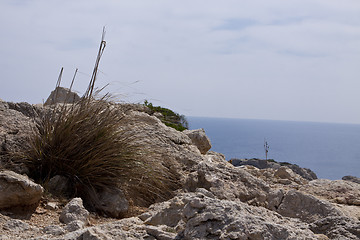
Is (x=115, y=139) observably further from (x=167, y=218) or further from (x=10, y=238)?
(x=10, y=238)

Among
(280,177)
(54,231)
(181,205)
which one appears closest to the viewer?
(54,231)

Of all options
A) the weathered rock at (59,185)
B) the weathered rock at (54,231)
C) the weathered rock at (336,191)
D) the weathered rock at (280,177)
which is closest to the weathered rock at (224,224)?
the weathered rock at (54,231)

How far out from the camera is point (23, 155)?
14.0ft

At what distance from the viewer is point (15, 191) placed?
11.6 feet

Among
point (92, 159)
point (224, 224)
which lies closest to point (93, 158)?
point (92, 159)

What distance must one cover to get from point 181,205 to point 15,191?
58.5 inches

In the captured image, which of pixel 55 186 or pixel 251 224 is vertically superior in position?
pixel 251 224

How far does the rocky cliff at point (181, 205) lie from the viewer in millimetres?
2502

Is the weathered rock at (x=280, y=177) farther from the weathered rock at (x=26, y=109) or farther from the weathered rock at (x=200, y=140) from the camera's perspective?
the weathered rock at (x=26, y=109)

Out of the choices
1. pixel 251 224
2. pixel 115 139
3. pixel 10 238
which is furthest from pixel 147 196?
pixel 251 224

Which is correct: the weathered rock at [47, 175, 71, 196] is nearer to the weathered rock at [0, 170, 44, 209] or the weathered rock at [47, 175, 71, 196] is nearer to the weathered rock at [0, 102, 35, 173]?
the weathered rock at [0, 102, 35, 173]

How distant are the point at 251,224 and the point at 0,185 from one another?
2.27 metres

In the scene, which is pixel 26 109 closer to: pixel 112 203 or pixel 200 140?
pixel 112 203

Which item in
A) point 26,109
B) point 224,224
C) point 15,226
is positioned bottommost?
point 15,226
